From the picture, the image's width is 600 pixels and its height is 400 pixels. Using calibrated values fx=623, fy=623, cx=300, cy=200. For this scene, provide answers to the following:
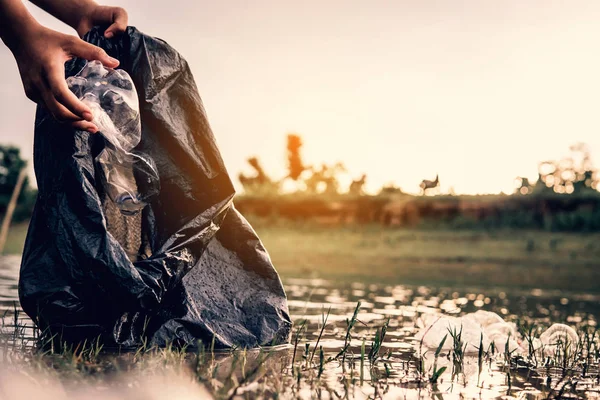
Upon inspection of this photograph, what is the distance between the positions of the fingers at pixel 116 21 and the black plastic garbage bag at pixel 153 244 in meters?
0.05

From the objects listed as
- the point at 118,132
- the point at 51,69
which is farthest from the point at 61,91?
the point at 118,132

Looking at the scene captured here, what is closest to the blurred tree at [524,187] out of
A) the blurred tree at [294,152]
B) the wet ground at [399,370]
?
the wet ground at [399,370]

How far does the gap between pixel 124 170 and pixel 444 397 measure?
192cm

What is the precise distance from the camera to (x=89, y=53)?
279cm

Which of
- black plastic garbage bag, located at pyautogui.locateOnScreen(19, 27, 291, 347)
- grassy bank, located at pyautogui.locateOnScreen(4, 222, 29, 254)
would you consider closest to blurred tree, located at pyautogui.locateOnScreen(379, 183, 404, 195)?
grassy bank, located at pyautogui.locateOnScreen(4, 222, 29, 254)

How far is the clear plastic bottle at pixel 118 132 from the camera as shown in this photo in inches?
122

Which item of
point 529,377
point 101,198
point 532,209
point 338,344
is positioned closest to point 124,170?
point 101,198

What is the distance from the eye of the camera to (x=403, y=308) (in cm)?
619

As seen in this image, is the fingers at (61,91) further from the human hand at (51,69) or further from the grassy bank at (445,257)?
the grassy bank at (445,257)

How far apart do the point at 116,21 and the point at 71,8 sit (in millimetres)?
284

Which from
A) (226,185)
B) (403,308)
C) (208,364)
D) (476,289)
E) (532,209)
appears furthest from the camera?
(532,209)

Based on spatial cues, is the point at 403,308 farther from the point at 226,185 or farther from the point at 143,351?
the point at 143,351

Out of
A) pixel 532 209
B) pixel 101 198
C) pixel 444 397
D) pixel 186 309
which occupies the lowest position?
pixel 444 397

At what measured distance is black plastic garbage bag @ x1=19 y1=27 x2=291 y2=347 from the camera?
2.92 m
